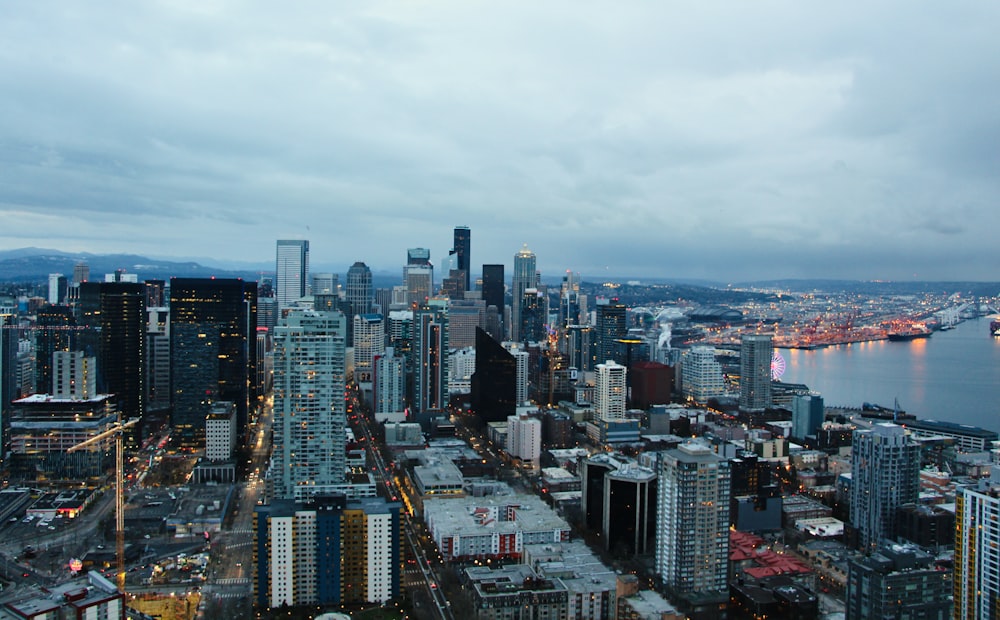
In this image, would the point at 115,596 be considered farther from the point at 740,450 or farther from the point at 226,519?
the point at 740,450

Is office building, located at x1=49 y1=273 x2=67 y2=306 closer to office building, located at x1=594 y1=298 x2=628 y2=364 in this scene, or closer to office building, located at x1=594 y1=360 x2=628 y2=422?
office building, located at x1=594 y1=298 x2=628 y2=364

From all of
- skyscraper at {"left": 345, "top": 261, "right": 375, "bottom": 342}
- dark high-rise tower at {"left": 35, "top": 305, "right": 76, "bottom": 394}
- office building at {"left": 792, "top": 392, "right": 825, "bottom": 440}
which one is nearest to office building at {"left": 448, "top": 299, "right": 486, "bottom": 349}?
skyscraper at {"left": 345, "top": 261, "right": 375, "bottom": 342}

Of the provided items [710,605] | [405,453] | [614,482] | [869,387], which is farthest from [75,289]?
[869,387]

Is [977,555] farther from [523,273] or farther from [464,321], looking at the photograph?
[523,273]

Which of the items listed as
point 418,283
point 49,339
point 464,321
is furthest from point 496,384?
point 418,283

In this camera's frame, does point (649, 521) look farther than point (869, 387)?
No

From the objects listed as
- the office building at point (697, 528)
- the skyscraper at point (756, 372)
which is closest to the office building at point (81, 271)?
the skyscraper at point (756, 372)
